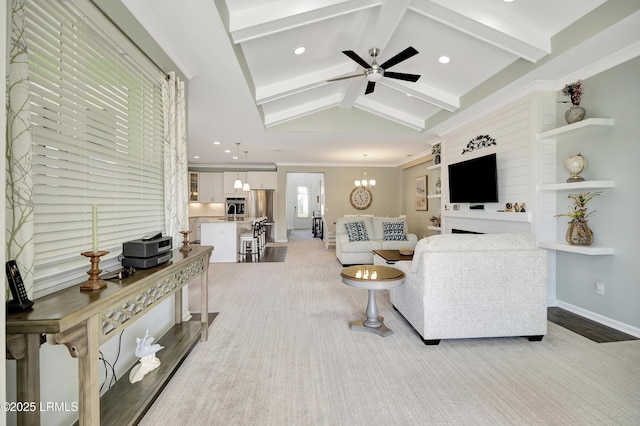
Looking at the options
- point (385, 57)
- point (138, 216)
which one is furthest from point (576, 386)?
point (385, 57)

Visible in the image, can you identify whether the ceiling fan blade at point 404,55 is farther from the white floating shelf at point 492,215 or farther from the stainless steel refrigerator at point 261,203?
the stainless steel refrigerator at point 261,203

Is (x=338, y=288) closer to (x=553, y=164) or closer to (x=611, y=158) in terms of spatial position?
(x=553, y=164)

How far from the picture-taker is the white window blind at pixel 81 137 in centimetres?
149

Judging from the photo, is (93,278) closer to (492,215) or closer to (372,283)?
(372,283)

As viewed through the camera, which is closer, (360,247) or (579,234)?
(579,234)

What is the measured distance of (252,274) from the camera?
561cm

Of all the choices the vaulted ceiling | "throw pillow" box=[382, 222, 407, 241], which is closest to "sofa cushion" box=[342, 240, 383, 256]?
"throw pillow" box=[382, 222, 407, 241]

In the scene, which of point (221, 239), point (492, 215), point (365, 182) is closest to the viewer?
point (492, 215)

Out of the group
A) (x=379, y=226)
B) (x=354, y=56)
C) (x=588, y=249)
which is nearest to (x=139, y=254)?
(x=354, y=56)

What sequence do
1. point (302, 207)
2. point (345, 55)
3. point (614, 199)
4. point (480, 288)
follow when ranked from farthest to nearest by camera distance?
point (302, 207) → point (345, 55) → point (614, 199) → point (480, 288)

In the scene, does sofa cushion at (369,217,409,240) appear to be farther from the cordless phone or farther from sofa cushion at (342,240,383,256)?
the cordless phone

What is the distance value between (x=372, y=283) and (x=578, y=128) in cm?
274

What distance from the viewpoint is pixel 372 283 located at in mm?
2900

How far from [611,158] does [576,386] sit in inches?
92.5
